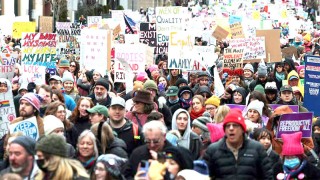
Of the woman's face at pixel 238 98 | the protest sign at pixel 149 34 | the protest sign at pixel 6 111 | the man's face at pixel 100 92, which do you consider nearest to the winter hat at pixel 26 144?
the protest sign at pixel 6 111

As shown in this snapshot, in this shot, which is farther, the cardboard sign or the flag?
the cardboard sign

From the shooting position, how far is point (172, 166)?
873 cm

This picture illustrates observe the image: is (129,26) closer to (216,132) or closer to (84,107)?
(84,107)

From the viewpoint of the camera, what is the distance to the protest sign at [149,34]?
25.4m

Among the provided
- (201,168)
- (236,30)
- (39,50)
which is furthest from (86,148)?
(236,30)

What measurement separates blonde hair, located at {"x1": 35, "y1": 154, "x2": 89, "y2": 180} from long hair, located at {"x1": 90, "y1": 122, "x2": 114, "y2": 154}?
5.78ft

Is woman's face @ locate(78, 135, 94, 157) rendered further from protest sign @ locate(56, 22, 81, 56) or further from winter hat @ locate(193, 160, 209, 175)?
protest sign @ locate(56, 22, 81, 56)

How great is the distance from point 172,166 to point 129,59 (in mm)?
10330

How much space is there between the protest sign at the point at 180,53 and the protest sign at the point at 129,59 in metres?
1.21

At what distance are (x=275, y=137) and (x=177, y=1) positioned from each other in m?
86.4

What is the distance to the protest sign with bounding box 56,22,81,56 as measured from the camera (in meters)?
25.3

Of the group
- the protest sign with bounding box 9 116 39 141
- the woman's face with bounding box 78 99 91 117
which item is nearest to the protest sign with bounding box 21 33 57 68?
the woman's face with bounding box 78 99 91 117

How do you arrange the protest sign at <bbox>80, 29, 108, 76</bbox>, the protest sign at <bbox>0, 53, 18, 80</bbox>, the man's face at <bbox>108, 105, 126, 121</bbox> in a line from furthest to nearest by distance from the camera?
the protest sign at <bbox>80, 29, 108, 76</bbox>, the protest sign at <bbox>0, 53, 18, 80</bbox>, the man's face at <bbox>108, 105, 126, 121</bbox>

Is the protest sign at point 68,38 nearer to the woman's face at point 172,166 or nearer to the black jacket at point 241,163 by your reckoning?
the black jacket at point 241,163
